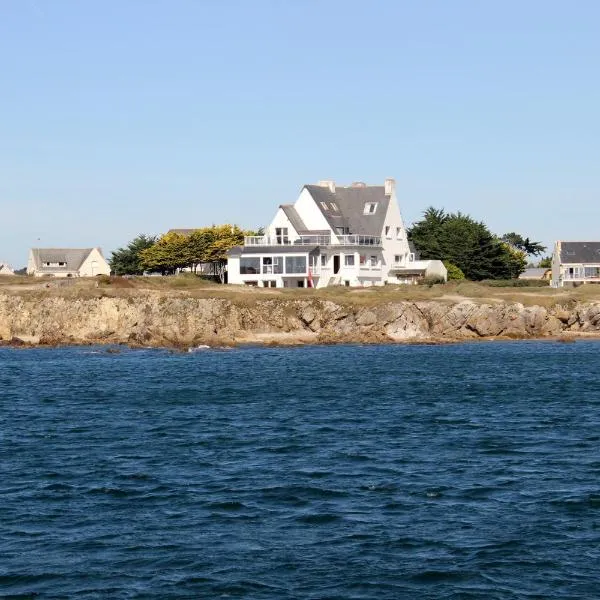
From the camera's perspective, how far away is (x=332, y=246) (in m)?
111

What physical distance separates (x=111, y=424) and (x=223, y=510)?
17.0 m

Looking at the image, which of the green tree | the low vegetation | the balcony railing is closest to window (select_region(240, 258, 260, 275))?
the balcony railing

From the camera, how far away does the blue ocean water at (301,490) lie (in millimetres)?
21797

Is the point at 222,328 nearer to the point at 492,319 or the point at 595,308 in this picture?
the point at 492,319

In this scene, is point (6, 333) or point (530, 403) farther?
point (6, 333)

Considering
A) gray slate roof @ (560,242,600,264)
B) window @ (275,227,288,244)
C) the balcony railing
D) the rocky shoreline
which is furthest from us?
gray slate roof @ (560,242,600,264)

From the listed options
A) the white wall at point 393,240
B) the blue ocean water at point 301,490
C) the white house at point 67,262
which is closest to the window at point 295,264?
the white wall at point 393,240

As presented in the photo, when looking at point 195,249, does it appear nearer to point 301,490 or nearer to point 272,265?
point 272,265

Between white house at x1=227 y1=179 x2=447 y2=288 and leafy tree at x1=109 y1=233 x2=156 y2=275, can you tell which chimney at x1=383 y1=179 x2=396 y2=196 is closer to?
white house at x1=227 y1=179 x2=447 y2=288

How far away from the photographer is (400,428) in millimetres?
41438

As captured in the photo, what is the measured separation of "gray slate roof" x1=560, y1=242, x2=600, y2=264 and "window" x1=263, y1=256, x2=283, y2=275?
1641 inches

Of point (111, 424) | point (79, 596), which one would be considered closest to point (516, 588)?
point (79, 596)

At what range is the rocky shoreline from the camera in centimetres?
8775

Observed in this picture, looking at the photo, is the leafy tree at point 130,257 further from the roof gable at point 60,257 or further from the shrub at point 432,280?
the shrub at point 432,280
